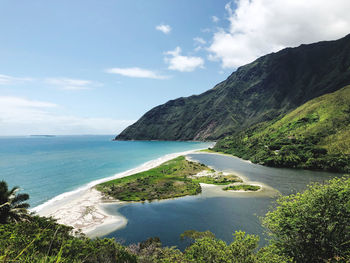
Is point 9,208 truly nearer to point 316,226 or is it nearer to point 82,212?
point 82,212

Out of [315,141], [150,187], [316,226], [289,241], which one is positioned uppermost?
[315,141]

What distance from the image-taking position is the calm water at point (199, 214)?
164 feet

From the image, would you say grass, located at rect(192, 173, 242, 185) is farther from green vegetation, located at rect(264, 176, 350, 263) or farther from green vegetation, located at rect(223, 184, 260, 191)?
green vegetation, located at rect(264, 176, 350, 263)

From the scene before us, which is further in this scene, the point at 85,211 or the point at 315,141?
the point at 315,141

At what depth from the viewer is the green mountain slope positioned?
4485 inches

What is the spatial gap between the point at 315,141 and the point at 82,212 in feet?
507

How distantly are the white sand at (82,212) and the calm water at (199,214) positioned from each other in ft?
12.4

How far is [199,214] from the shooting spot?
199ft

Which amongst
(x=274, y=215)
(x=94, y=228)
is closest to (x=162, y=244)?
(x=94, y=228)

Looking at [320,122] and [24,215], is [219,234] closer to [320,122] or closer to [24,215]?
[24,215]

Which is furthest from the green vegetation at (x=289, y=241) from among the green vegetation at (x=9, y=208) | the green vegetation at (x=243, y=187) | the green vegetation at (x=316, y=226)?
Answer: the green vegetation at (x=243, y=187)

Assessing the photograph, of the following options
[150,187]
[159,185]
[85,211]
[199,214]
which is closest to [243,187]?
[199,214]

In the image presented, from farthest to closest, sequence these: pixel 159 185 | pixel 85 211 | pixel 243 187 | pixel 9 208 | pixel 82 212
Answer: pixel 159 185, pixel 243 187, pixel 85 211, pixel 82 212, pixel 9 208

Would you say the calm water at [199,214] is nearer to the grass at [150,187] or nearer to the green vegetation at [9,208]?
the grass at [150,187]
